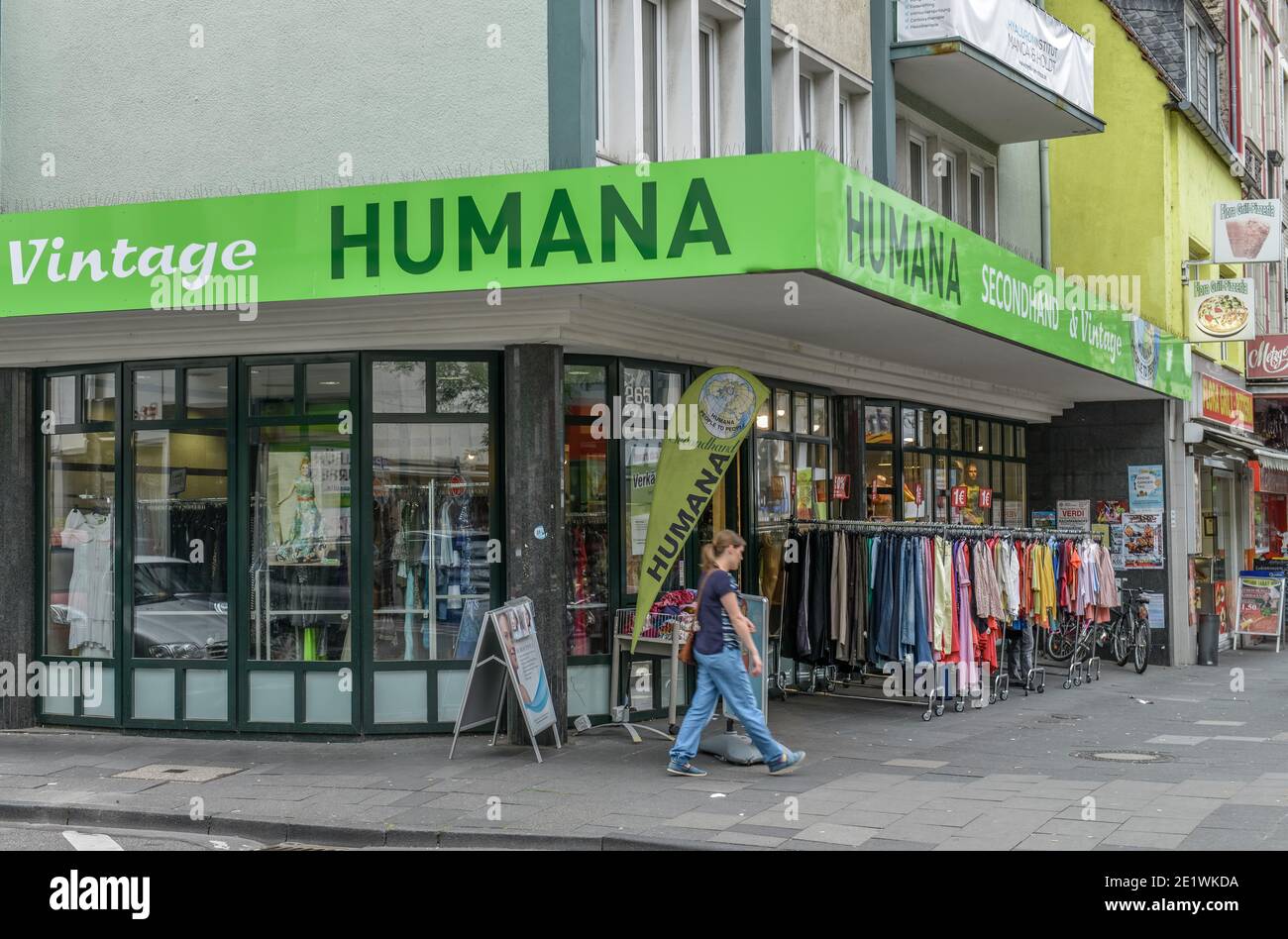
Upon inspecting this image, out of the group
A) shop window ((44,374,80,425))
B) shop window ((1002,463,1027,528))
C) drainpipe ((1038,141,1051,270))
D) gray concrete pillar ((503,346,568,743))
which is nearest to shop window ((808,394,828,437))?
gray concrete pillar ((503,346,568,743))

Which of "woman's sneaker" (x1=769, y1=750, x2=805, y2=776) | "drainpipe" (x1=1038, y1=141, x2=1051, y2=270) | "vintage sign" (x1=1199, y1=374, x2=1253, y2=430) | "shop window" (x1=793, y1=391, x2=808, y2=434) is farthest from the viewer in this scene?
"vintage sign" (x1=1199, y1=374, x2=1253, y2=430)

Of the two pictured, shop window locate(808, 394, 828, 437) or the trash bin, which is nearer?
shop window locate(808, 394, 828, 437)

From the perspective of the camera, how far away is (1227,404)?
23266 mm

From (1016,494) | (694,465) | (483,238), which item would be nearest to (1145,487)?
(1016,494)

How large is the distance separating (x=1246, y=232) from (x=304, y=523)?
15076 mm

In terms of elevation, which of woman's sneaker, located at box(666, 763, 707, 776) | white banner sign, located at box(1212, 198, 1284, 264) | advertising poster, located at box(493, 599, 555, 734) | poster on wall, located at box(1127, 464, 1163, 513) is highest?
white banner sign, located at box(1212, 198, 1284, 264)

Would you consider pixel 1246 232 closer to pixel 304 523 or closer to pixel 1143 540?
pixel 1143 540

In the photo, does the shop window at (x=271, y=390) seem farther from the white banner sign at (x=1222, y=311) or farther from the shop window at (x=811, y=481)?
the white banner sign at (x=1222, y=311)

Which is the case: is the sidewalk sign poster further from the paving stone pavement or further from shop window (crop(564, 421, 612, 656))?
shop window (crop(564, 421, 612, 656))

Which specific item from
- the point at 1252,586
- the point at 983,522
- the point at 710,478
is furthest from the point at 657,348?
the point at 1252,586

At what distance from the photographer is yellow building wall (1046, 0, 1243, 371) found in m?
20.2

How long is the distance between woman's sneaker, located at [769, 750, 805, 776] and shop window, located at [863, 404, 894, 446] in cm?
683

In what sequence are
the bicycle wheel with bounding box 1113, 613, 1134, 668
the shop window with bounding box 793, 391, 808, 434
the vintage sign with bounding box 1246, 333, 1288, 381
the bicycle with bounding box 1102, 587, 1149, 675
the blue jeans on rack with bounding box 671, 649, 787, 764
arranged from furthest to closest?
1. the vintage sign with bounding box 1246, 333, 1288, 381
2. the bicycle wheel with bounding box 1113, 613, 1134, 668
3. the bicycle with bounding box 1102, 587, 1149, 675
4. the shop window with bounding box 793, 391, 808, 434
5. the blue jeans on rack with bounding box 671, 649, 787, 764

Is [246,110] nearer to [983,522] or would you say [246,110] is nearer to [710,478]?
[710,478]
